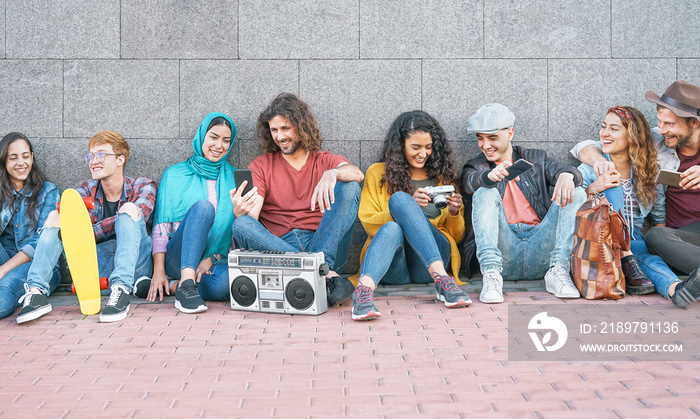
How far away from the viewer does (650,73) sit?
4.58 metres

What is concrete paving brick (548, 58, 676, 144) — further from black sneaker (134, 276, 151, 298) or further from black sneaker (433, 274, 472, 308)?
black sneaker (134, 276, 151, 298)

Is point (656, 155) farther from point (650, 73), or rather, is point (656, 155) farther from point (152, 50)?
point (152, 50)

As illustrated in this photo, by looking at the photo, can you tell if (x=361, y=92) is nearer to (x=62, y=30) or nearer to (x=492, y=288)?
(x=492, y=288)

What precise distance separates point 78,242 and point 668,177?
3.67m

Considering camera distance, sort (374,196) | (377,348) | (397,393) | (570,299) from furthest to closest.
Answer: (374,196) → (570,299) → (377,348) → (397,393)

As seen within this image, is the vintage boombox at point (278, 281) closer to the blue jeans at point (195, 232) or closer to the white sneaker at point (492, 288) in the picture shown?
the blue jeans at point (195, 232)

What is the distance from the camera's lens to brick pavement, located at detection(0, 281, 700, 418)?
6.97ft

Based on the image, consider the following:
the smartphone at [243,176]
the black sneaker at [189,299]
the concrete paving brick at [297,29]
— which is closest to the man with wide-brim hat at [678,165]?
the concrete paving brick at [297,29]

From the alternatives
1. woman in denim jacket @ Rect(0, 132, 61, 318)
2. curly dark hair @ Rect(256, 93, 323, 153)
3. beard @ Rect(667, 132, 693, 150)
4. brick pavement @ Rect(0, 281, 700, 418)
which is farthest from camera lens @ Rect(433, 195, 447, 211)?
woman in denim jacket @ Rect(0, 132, 61, 318)

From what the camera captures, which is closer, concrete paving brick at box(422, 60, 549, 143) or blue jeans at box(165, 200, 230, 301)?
blue jeans at box(165, 200, 230, 301)

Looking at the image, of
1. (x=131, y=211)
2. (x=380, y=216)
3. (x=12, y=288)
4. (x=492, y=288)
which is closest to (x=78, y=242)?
(x=131, y=211)

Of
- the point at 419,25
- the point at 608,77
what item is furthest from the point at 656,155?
the point at 419,25

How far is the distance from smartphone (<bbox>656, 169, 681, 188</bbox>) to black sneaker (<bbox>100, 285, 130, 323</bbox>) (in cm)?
339

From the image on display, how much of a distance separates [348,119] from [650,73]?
2443mm
